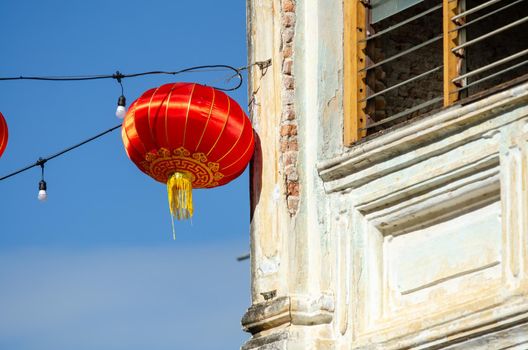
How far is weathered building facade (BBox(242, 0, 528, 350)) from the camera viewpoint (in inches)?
360

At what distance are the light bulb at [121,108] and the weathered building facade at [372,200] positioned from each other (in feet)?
3.19

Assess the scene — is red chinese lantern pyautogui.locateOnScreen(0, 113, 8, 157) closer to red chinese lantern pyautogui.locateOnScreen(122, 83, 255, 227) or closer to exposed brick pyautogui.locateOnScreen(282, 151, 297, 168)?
red chinese lantern pyautogui.locateOnScreen(122, 83, 255, 227)

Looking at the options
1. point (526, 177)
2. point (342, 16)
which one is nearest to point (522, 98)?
point (526, 177)

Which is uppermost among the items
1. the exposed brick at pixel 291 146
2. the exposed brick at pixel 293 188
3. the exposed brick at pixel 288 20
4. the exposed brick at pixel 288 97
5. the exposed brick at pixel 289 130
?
the exposed brick at pixel 288 20

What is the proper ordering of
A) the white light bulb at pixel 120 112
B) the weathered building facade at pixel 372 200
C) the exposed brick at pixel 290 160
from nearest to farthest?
1. the weathered building facade at pixel 372 200
2. the exposed brick at pixel 290 160
3. the white light bulb at pixel 120 112

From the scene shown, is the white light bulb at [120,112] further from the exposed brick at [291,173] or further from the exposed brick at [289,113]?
the exposed brick at [291,173]

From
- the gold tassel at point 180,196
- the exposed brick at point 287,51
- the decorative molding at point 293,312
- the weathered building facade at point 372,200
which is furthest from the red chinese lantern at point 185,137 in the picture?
the decorative molding at point 293,312

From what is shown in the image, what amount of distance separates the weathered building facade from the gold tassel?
18.7 inches

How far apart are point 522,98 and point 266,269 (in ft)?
8.08

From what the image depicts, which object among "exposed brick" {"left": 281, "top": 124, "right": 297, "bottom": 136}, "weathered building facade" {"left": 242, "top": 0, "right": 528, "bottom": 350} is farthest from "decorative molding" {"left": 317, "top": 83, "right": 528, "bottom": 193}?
"exposed brick" {"left": 281, "top": 124, "right": 297, "bottom": 136}

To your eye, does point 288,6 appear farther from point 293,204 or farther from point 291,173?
point 293,204

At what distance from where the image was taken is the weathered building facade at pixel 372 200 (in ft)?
30.0

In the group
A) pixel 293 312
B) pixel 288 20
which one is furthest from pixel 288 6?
pixel 293 312

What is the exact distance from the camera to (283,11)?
36.3 feet
